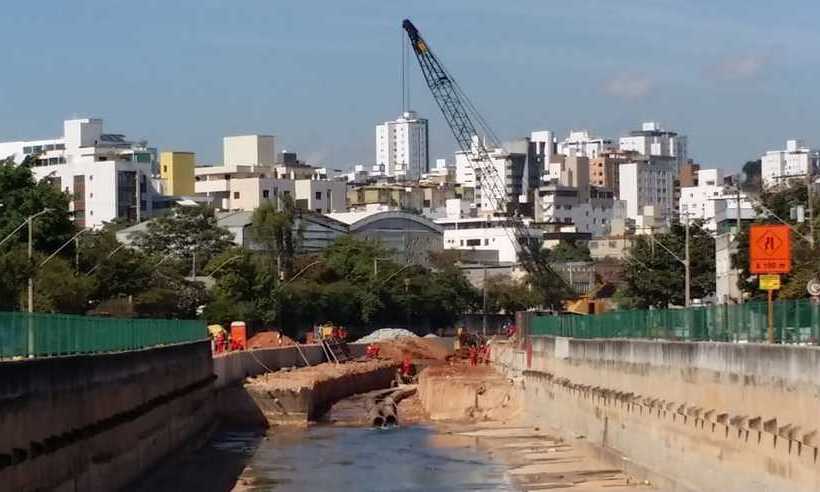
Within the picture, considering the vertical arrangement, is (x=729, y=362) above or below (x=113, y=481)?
above

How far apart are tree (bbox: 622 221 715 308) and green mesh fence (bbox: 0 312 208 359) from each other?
6949cm

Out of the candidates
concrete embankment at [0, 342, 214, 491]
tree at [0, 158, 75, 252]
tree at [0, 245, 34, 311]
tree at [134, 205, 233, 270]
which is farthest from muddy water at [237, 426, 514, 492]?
tree at [134, 205, 233, 270]

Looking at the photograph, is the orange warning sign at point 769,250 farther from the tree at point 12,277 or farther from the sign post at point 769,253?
the tree at point 12,277

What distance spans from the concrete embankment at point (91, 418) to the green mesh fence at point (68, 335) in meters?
0.77

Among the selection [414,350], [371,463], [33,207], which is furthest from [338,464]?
[414,350]

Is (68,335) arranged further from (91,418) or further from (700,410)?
(700,410)

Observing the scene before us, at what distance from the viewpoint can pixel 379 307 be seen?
183125 mm

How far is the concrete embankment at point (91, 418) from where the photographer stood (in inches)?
1374

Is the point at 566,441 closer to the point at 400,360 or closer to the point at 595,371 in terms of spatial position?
the point at 595,371

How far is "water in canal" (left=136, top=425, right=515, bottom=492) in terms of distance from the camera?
181ft

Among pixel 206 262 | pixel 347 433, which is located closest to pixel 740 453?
pixel 347 433

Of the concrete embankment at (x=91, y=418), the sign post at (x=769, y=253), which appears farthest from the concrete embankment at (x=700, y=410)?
the concrete embankment at (x=91, y=418)

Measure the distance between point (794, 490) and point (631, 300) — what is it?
110 meters

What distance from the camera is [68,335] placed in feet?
153
